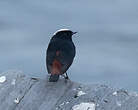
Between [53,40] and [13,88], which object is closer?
[13,88]

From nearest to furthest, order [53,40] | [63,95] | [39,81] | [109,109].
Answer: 1. [109,109]
2. [63,95]
3. [39,81]
4. [53,40]

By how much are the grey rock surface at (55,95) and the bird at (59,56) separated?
489mm

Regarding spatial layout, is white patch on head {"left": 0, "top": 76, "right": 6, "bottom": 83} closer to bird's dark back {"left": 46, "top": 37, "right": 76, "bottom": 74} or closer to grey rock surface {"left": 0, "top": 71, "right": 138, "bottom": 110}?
grey rock surface {"left": 0, "top": 71, "right": 138, "bottom": 110}

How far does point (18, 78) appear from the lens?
313 inches

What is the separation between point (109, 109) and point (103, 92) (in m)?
0.42

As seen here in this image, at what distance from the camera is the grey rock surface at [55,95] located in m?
7.01

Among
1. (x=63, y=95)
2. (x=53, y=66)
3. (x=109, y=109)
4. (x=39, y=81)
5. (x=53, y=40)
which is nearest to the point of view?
(x=109, y=109)

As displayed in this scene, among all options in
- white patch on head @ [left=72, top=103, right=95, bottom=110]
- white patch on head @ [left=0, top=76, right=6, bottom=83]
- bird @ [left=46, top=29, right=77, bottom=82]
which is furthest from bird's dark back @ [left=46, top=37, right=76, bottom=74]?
white patch on head @ [left=72, top=103, right=95, bottom=110]

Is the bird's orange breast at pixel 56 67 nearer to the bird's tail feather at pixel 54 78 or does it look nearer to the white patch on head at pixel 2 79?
the bird's tail feather at pixel 54 78

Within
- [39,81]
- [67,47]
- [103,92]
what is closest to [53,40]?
[67,47]

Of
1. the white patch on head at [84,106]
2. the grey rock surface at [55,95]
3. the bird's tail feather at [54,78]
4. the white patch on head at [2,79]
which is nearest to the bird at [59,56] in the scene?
the bird's tail feather at [54,78]

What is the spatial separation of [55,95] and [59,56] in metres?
1.41

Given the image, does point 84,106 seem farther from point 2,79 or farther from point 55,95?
point 2,79

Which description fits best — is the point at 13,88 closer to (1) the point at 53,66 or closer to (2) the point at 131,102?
(1) the point at 53,66
